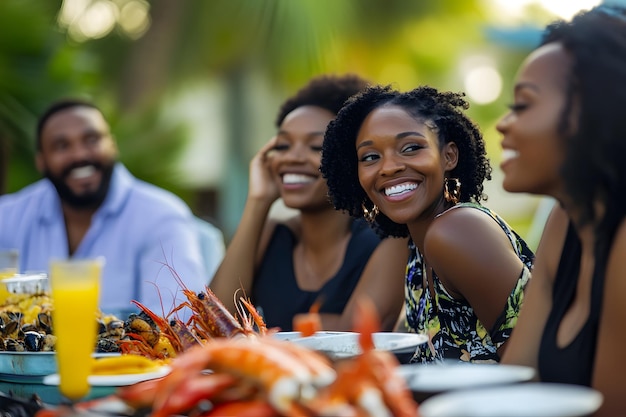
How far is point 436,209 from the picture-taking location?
313 cm

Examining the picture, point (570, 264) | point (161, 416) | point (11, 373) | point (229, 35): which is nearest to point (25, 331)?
point (11, 373)

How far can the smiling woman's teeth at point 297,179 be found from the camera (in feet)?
13.5

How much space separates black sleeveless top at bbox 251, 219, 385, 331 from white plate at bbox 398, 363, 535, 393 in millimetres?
2205

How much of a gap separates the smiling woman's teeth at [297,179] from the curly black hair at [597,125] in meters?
2.14

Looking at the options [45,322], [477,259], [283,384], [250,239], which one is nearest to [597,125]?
[477,259]

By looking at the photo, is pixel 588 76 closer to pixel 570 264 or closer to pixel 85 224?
pixel 570 264

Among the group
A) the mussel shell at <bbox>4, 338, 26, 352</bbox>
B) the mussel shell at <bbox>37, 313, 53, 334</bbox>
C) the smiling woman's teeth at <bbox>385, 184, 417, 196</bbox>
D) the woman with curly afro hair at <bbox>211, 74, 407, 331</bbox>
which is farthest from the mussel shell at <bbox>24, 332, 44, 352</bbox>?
the woman with curly afro hair at <bbox>211, 74, 407, 331</bbox>

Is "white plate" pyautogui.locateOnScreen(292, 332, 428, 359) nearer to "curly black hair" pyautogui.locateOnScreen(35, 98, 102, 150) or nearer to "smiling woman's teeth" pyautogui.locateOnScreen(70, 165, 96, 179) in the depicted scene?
"smiling woman's teeth" pyautogui.locateOnScreen(70, 165, 96, 179)

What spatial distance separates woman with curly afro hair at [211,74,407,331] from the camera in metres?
4.08

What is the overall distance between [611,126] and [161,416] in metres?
1.12

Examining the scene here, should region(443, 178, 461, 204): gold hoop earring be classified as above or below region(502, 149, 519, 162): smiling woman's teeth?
below

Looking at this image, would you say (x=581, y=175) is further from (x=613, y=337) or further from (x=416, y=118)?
(x=416, y=118)

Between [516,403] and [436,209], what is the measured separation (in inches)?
66.3

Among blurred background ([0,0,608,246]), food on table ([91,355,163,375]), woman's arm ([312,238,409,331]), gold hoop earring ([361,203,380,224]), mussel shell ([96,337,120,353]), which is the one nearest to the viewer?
food on table ([91,355,163,375])
